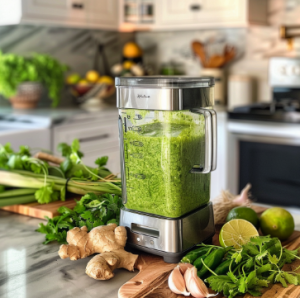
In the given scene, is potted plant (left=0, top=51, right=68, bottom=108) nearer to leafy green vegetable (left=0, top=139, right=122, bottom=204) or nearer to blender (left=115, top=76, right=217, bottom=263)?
leafy green vegetable (left=0, top=139, right=122, bottom=204)

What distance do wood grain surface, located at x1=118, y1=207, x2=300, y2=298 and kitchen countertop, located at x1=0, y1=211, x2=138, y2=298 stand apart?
3cm

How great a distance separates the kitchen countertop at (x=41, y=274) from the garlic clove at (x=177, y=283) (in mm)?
106

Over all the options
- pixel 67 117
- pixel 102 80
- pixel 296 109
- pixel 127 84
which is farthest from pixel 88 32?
pixel 127 84

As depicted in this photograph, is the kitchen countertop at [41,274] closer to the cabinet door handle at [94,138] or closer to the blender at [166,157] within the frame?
the blender at [166,157]

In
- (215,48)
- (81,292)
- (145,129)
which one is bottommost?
(81,292)

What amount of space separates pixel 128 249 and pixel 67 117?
1833 millimetres

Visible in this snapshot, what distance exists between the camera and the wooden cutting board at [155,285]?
0.82 metres

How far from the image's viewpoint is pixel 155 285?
859mm

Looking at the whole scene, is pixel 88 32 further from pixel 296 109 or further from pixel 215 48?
pixel 296 109

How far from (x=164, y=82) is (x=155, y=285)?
0.40m

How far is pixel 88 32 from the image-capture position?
3777 mm

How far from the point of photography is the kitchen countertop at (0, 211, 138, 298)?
0.84 metres

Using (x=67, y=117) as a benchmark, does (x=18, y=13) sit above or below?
above

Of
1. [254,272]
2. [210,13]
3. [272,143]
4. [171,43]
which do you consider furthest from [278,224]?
[171,43]
